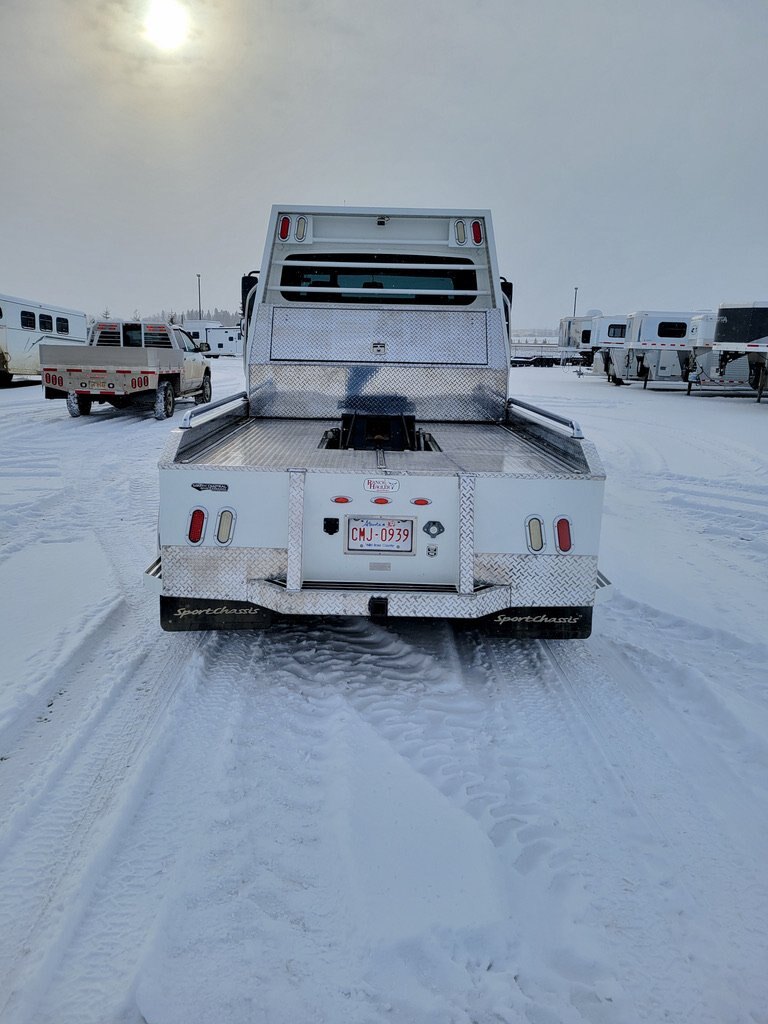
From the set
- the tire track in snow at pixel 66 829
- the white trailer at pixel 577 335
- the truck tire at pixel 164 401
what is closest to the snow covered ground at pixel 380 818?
the tire track in snow at pixel 66 829

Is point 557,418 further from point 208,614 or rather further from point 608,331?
point 608,331

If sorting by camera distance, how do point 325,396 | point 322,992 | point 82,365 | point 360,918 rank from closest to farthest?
point 322,992 → point 360,918 → point 325,396 → point 82,365

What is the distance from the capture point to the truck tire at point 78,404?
46.8ft

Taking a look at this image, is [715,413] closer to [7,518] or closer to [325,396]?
[325,396]

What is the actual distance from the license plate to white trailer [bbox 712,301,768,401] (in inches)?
754

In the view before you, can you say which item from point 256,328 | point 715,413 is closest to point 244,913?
point 256,328

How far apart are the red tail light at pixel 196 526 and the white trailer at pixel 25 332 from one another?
61.2 feet

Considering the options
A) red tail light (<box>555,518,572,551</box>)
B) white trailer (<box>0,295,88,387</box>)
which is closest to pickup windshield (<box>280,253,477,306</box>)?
red tail light (<box>555,518,572,551</box>)

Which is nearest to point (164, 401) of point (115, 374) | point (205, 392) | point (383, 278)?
point (115, 374)

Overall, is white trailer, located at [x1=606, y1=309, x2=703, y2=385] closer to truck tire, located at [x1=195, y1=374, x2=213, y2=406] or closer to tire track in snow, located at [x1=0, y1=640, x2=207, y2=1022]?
truck tire, located at [x1=195, y1=374, x2=213, y2=406]

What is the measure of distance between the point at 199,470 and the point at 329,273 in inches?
149

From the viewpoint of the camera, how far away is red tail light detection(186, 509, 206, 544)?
3.73 m

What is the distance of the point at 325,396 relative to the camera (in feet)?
20.7

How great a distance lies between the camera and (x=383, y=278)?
22.2ft
